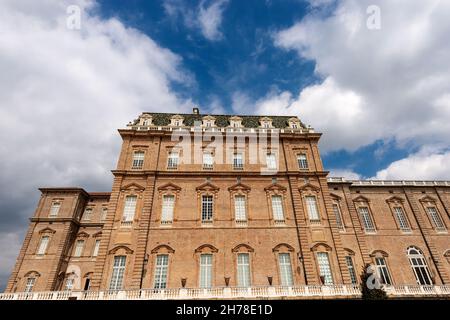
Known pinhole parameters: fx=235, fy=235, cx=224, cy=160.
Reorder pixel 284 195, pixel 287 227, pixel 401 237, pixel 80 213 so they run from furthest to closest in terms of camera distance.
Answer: pixel 80 213, pixel 401 237, pixel 284 195, pixel 287 227

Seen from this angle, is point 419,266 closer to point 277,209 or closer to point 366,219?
point 366,219

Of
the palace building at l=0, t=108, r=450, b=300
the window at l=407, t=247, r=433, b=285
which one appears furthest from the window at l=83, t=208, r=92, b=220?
the window at l=407, t=247, r=433, b=285

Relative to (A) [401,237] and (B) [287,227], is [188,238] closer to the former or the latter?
(B) [287,227]

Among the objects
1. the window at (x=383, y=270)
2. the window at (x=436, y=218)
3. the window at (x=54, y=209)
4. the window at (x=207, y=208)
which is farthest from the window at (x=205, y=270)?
the window at (x=436, y=218)

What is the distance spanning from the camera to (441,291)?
21.0 m

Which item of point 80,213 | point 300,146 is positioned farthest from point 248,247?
point 80,213

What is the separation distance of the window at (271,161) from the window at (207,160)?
6.08 meters

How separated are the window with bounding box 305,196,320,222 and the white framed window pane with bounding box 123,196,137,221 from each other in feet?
55.3

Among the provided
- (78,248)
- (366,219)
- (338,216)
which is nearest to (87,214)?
(78,248)

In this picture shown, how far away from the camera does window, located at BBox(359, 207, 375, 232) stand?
26.7 m

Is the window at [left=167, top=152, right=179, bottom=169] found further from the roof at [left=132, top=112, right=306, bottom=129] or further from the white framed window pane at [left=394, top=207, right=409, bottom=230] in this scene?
the white framed window pane at [left=394, top=207, right=409, bottom=230]

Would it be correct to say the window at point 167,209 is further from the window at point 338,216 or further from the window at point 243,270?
the window at point 338,216

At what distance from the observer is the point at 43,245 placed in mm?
30422

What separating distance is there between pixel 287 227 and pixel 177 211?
10.5m
